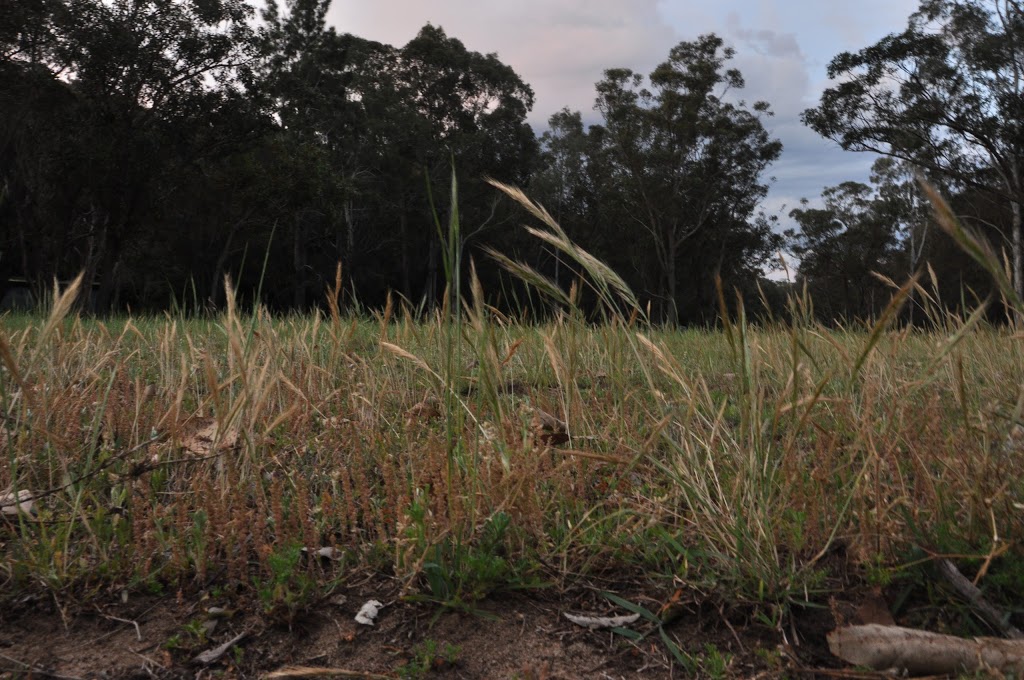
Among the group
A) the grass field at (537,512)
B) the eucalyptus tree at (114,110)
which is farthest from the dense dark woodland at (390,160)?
the grass field at (537,512)

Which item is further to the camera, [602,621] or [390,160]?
[390,160]

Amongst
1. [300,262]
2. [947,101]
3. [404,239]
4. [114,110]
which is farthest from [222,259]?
[947,101]

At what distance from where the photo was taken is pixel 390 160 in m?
34.3

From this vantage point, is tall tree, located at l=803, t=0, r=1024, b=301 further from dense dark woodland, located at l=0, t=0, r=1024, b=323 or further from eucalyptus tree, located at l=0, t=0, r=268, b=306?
eucalyptus tree, located at l=0, t=0, r=268, b=306

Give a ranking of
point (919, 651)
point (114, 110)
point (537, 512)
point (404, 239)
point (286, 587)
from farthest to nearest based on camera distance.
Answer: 1. point (404, 239)
2. point (114, 110)
3. point (537, 512)
4. point (286, 587)
5. point (919, 651)

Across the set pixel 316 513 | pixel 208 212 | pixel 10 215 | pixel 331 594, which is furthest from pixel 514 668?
pixel 208 212

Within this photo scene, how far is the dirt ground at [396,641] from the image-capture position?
1576 millimetres

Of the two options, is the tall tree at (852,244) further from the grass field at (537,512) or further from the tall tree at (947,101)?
the grass field at (537,512)

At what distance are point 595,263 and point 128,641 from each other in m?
1.34

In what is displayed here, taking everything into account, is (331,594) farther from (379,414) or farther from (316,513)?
(379,414)

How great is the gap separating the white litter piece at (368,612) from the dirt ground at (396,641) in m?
0.01

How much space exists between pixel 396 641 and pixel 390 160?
34.2 meters

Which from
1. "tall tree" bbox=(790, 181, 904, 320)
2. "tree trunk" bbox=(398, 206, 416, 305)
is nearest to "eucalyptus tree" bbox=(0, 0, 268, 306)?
"tree trunk" bbox=(398, 206, 416, 305)

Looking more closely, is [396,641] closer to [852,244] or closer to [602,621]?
[602,621]
